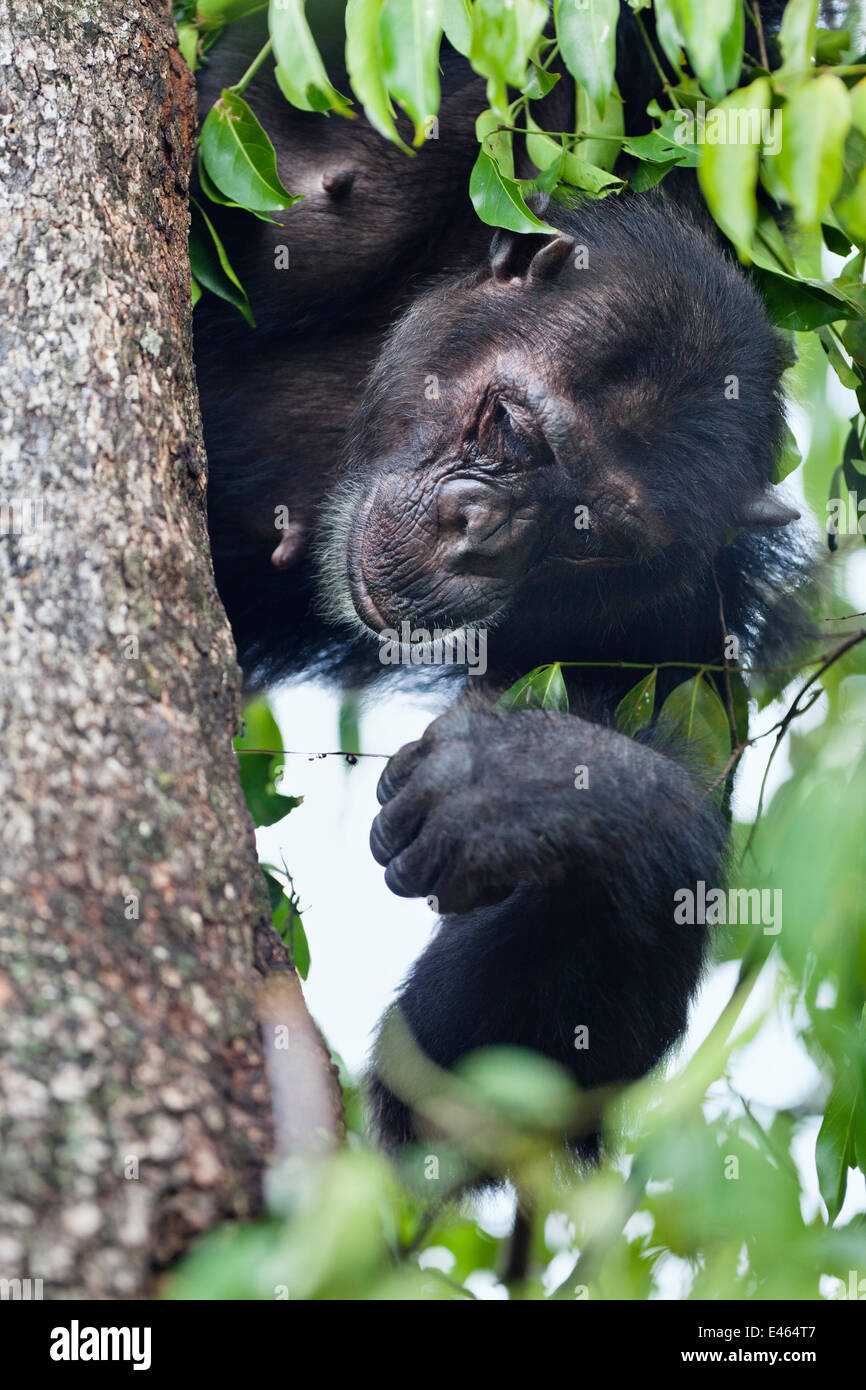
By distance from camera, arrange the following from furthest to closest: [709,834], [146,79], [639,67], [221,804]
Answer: [639,67] → [709,834] → [146,79] → [221,804]

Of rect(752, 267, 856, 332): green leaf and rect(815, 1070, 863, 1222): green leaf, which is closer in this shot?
rect(815, 1070, 863, 1222): green leaf

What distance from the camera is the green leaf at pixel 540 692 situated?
3.19 metres

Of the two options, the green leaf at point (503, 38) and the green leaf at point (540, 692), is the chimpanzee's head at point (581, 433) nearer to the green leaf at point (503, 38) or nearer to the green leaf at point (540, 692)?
the green leaf at point (540, 692)

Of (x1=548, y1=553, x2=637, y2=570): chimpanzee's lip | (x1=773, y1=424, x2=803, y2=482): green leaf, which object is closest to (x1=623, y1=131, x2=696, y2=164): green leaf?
(x1=773, y1=424, x2=803, y2=482): green leaf

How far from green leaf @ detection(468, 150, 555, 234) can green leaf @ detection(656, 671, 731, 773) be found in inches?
49.0

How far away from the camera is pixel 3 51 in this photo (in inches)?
89.3

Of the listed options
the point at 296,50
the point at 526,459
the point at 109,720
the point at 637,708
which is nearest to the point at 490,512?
the point at 526,459

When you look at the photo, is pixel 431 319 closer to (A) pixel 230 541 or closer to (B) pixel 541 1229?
(A) pixel 230 541

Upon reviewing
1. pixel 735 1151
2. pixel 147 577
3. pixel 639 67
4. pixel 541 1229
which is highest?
pixel 639 67

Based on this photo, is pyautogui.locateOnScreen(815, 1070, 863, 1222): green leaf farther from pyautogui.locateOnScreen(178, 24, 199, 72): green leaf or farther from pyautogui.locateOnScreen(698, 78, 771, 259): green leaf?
pyautogui.locateOnScreen(178, 24, 199, 72): green leaf

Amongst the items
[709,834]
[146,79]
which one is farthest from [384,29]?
[709,834]

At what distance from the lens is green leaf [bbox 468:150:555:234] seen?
9.19 feet

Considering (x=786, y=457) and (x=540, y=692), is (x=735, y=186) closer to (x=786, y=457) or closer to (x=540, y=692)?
(x=540, y=692)

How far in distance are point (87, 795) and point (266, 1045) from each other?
398 millimetres
